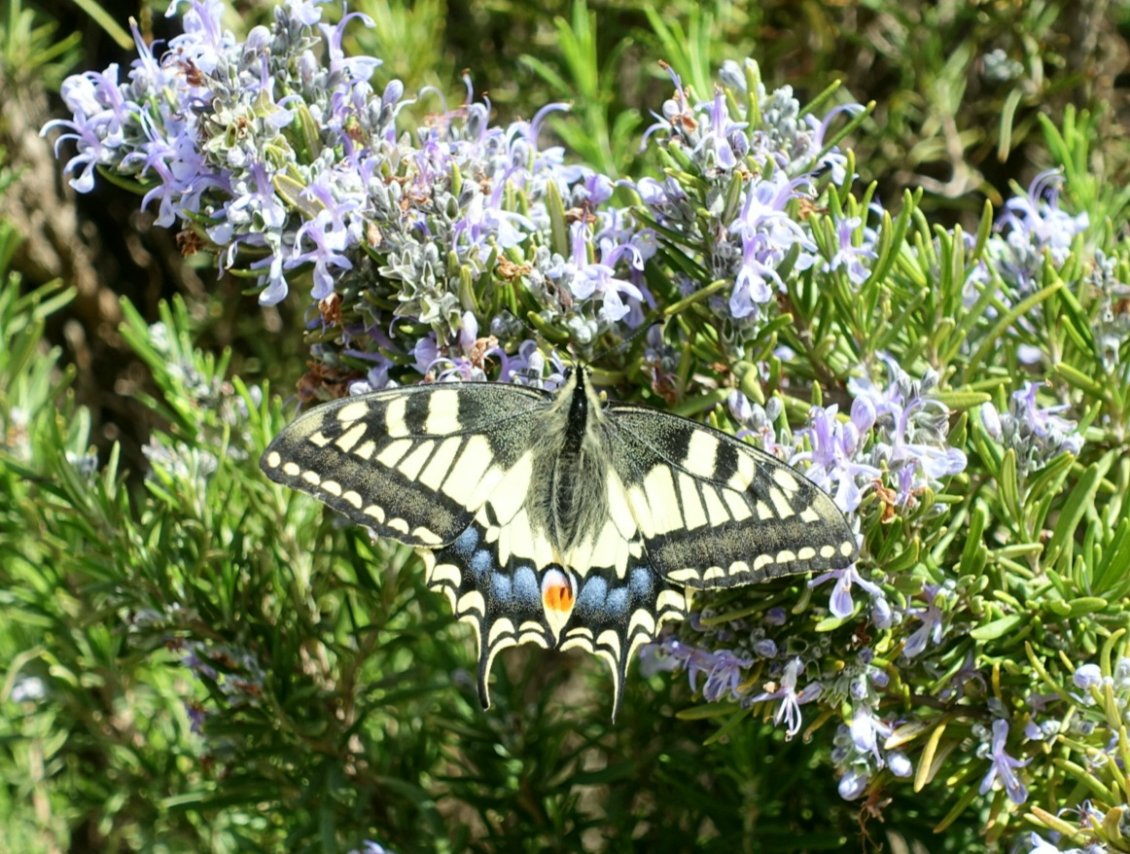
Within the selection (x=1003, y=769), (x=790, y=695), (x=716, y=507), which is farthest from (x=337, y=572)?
(x=1003, y=769)

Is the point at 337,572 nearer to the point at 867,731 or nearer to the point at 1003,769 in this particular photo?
the point at 867,731

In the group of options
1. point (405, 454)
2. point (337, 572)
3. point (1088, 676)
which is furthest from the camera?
point (337, 572)

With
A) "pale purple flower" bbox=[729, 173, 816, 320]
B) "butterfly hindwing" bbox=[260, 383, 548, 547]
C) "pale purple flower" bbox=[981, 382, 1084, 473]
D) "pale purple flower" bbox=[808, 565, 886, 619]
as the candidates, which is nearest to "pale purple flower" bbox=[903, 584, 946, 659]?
"pale purple flower" bbox=[808, 565, 886, 619]

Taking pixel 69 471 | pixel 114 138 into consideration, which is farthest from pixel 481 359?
pixel 69 471

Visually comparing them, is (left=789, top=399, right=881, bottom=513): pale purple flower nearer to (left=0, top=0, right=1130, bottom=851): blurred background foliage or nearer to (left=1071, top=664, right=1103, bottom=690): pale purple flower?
(left=1071, top=664, right=1103, bottom=690): pale purple flower

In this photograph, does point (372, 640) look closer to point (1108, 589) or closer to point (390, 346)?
point (390, 346)
